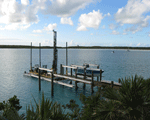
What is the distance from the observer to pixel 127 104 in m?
5.09

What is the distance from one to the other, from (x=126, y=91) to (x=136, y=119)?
42.0 inches

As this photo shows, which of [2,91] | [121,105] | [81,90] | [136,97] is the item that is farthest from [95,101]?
[2,91]

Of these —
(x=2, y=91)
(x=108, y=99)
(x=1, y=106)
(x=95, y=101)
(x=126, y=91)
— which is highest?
(x=126, y=91)

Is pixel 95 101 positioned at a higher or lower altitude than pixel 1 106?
higher

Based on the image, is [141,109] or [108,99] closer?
[141,109]

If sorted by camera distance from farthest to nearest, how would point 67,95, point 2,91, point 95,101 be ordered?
point 2,91
point 67,95
point 95,101

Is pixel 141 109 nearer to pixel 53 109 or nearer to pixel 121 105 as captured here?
pixel 121 105

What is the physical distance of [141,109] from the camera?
4.83 metres

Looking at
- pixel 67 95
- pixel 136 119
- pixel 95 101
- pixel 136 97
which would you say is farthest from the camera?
Result: pixel 67 95

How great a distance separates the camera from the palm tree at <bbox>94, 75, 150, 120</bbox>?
4.77 m

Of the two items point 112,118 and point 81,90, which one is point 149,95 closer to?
point 112,118

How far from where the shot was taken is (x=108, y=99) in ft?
18.2

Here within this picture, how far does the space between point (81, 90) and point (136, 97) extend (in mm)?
20521

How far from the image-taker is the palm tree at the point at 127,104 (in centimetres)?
477
